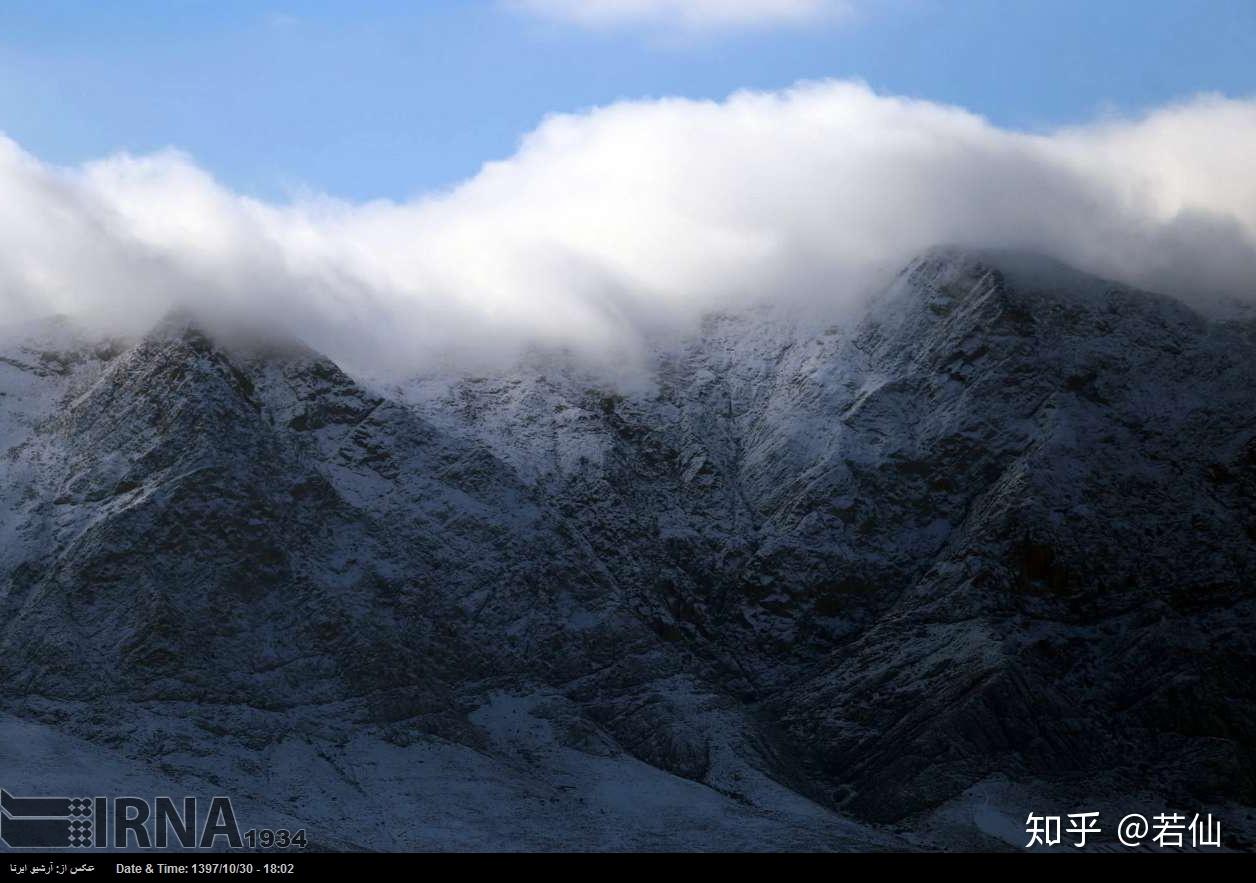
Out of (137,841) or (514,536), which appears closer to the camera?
(137,841)

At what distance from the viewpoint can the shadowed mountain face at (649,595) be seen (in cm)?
15600

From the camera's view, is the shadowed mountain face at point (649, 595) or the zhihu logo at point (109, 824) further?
the shadowed mountain face at point (649, 595)

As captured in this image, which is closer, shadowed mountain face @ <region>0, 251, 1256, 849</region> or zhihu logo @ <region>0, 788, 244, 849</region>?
zhihu logo @ <region>0, 788, 244, 849</region>

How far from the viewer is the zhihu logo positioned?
122938 mm

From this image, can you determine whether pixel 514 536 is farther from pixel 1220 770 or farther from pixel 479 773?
pixel 1220 770

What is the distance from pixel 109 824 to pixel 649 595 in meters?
69.4

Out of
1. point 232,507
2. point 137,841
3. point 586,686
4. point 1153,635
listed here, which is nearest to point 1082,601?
point 1153,635

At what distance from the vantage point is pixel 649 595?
185875 millimetres

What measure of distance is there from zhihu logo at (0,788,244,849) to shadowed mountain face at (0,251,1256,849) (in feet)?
37.7

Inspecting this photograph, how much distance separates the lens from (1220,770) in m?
157

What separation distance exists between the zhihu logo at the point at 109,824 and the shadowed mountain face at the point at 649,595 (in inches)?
452

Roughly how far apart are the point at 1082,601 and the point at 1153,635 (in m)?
7.61

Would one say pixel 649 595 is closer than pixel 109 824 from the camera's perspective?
No

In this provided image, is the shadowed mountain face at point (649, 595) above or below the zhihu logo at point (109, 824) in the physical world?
above
